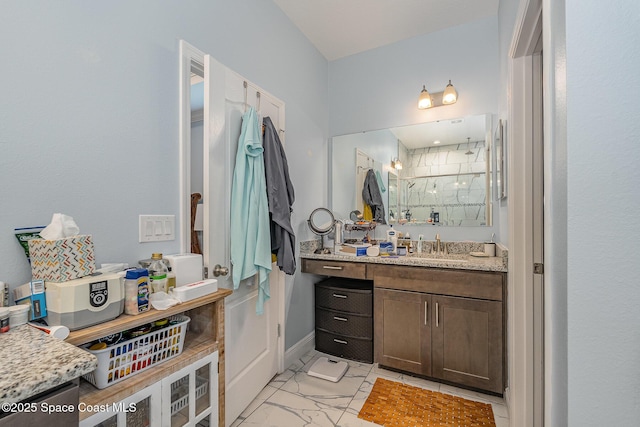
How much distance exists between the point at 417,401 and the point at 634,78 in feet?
6.23

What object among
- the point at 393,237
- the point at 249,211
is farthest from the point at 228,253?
the point at 393,237

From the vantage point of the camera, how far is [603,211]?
1.98ft

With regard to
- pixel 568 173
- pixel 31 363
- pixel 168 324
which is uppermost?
pixel 568 173

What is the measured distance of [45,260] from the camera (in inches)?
32.1

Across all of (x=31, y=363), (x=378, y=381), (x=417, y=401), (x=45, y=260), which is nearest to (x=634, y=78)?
(x=31, y=363)

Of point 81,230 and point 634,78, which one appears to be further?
point 81,230

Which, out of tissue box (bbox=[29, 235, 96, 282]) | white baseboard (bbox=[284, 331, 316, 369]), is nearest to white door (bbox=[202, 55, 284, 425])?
white baseboard (bbox=[284, 331, 316, 369])

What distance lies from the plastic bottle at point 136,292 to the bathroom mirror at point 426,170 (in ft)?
6.81

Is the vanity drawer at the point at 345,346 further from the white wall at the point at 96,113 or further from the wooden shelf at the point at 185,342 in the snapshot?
the white wall at the point at 96,113

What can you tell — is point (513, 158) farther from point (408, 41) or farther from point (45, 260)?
point (45, 260)

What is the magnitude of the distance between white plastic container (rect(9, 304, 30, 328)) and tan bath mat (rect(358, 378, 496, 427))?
163 cm

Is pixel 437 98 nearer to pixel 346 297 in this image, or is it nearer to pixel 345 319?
pixel 346 297

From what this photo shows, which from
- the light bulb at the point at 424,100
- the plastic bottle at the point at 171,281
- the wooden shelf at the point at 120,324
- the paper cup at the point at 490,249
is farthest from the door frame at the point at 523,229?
the plastic bottle at the point at 171,281

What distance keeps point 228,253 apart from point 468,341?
1640 millimetres
